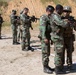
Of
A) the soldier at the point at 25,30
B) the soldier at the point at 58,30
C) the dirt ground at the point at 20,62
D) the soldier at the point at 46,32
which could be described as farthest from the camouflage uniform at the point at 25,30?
the soldier at the point at 58,30

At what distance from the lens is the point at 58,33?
8867 millimetres

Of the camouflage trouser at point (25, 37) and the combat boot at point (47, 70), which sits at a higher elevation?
the camouflage trouser at point (25, 37)

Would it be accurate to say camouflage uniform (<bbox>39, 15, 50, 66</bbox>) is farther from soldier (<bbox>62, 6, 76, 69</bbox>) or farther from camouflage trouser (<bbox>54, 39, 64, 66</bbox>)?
A: soldier (<bbox>62, 6, 76, 69</bbox>)

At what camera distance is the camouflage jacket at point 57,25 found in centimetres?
867

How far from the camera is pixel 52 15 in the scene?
348 inches

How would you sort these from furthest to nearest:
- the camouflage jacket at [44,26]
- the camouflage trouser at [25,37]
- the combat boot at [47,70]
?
1. the camouflage trouser at [25,37]
2. the combat boot at [47,70]
3. the camouflage jacket at [44,26]

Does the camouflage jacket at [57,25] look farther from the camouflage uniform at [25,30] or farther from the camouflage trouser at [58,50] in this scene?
the camouflage uniform at [25,30]

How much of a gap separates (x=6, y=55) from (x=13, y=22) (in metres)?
3.46

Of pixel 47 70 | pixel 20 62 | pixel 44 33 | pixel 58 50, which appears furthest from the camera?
pixel 20 62

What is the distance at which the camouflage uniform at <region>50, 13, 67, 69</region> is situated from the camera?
8.69 meters

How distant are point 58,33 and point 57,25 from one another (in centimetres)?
25

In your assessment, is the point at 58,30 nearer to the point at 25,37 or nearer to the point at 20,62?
the point at 20,62

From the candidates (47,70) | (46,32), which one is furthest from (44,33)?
(47,70)

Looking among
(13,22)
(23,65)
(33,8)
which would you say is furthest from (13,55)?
(33,8)
